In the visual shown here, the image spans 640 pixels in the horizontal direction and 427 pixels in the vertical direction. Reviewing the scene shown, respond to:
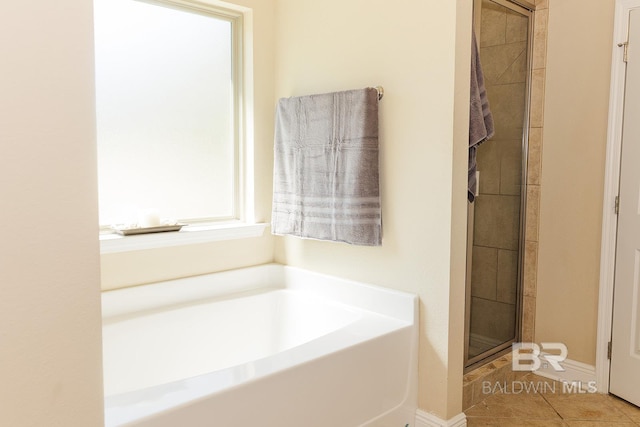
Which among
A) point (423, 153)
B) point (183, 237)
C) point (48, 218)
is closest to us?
point (48, 218)

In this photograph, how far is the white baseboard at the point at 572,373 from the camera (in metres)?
2.87

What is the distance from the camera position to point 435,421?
230 centimetres

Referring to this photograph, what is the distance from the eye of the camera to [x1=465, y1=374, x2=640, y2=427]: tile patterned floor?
2.51m

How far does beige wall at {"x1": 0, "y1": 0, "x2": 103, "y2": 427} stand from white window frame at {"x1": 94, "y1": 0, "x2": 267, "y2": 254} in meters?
1.65

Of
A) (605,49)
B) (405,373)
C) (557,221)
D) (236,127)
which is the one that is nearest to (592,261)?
(557,221)

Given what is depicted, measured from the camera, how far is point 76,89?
0.97 m

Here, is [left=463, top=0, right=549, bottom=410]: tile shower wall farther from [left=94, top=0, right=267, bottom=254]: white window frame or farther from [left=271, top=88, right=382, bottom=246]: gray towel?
[left=94, top=0, right=267, bottom=254]: white window frame

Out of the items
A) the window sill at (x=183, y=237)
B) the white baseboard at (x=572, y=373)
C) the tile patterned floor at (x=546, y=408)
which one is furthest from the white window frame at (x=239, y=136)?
the white baseboard at (x=572, y=373)

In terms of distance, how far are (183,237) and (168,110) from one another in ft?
2.13

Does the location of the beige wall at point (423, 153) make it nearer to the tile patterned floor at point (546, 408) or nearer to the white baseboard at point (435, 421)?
the white baseboard at point (435, 421)

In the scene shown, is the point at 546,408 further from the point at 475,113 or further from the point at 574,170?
the point at 475,113

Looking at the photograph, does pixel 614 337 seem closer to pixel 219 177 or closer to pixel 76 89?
pixel 219 177

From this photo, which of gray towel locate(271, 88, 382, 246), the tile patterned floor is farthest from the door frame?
gray towel locate(271, 88, 382, 246)

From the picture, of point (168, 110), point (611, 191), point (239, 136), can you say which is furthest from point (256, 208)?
point (611, 191)
